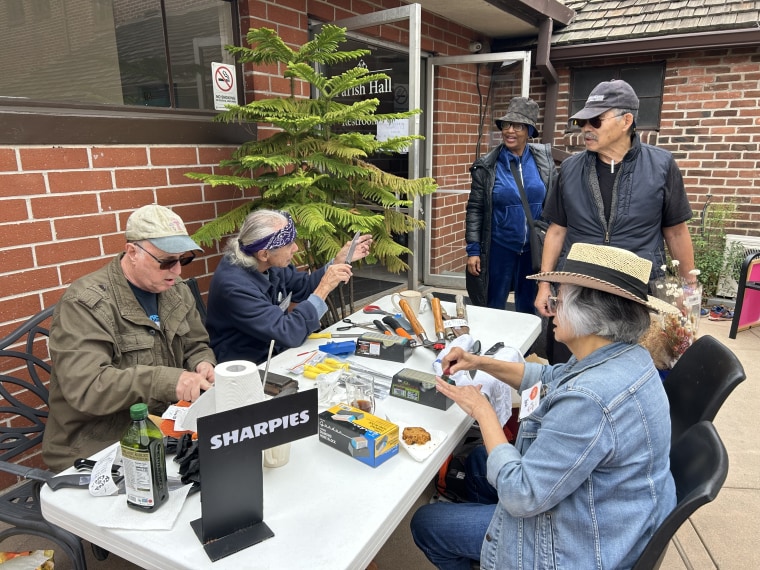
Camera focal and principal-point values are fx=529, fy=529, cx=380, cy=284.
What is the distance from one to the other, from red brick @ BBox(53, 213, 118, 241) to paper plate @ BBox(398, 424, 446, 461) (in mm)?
1984

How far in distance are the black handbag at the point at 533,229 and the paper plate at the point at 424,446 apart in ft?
7.91

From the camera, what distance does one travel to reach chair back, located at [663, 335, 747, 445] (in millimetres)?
1584

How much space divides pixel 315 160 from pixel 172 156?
34.4 inches

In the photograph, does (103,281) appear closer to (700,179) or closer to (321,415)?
(321,415)

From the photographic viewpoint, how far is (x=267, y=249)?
236cm

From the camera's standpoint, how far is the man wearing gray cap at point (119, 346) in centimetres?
172

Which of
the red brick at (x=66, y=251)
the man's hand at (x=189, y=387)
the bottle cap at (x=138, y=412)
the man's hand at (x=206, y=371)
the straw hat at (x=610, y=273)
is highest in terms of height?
the straw hat at (x=610, y=273)

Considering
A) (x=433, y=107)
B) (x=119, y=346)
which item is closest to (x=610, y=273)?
(x=119, y=346)

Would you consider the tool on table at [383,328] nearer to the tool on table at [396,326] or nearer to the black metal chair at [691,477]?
the tool on table at [396,326]

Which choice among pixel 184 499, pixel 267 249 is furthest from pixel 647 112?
pixel 184 499

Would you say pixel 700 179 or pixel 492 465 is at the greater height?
pixel 700 179

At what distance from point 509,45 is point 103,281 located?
5.87 m

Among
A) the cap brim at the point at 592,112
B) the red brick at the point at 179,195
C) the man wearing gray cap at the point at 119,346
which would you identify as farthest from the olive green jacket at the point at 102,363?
the cap brim at the point at 592,112

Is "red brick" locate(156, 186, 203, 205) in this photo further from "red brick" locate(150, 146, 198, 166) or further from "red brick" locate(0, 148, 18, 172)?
"red brick" locate(0, 148, 18, 172)
